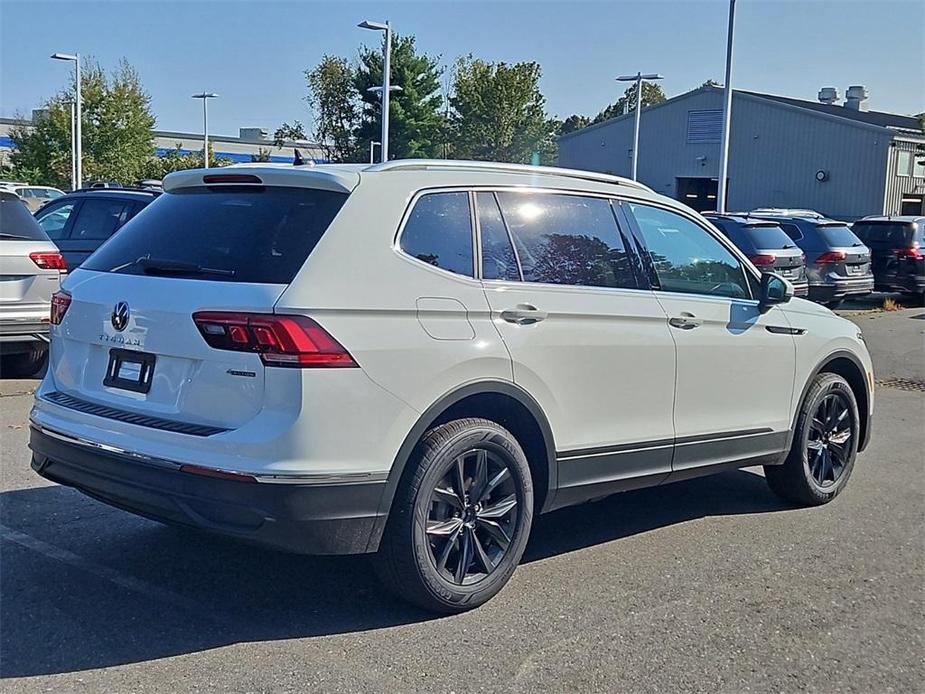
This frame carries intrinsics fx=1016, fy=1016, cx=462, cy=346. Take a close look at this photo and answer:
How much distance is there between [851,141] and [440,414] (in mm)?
36680

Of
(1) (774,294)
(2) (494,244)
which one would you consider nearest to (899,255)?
(1) (774,294)

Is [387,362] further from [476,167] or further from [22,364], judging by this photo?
[22,364]

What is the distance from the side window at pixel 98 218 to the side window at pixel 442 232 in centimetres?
894

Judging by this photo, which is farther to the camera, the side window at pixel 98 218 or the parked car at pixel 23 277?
the side window at pixel 98 218

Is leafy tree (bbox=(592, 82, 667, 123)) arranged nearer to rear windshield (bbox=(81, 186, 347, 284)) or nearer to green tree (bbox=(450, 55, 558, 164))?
green tree (bbox=(450, 55, 558, 164))

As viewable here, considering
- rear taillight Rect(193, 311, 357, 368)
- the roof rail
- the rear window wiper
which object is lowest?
rear taillight Rect(193, 311, 357, 368)

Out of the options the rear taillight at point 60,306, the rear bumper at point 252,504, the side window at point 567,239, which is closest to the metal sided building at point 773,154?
the side window at point 567,239

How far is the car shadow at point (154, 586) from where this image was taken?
151 inches

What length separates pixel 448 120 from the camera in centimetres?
4959

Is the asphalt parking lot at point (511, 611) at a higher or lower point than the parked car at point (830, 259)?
lower

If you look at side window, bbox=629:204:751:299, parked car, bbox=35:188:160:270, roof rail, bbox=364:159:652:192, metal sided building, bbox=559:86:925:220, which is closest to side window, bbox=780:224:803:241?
parked car, bbox=35:188:160:270

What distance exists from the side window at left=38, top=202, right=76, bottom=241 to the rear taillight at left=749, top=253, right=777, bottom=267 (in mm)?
9884

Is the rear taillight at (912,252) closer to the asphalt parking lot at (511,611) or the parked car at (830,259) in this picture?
the parked car at (830,259)

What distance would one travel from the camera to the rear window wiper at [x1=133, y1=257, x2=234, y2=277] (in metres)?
3.93
